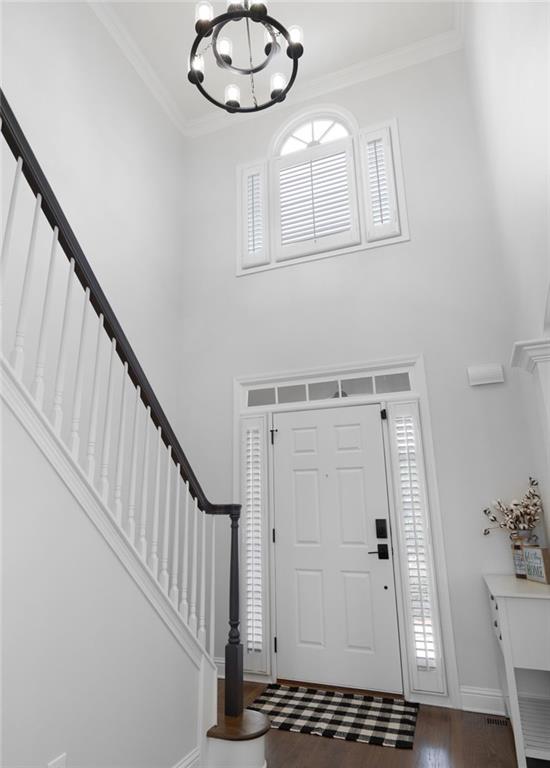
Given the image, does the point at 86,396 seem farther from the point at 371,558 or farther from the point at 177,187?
the point at 177,187

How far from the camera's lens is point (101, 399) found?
3551 mm

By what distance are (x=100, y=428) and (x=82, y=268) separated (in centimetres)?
184

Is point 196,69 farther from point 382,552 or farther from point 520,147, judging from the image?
point 382,552

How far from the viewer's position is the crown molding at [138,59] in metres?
4.18

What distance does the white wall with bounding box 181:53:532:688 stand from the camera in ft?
11.5

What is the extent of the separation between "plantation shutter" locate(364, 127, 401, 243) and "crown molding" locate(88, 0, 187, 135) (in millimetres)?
2142

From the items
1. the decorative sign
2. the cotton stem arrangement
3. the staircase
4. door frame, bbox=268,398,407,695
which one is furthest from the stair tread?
the cotton stem arrangement

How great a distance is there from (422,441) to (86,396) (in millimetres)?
2570

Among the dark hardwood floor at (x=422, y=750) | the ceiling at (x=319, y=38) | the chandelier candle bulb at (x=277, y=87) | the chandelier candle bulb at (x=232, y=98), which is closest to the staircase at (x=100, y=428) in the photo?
the dark hardwood floor at (x=422, y=750)

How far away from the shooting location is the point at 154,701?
2230mm

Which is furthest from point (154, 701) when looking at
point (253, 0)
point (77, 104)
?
point (77, 104)

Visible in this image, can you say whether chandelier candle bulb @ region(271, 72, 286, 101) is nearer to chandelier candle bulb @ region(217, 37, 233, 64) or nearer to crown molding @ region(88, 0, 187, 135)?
chandelier candle bulb @ region(217, 37, 233, 64)

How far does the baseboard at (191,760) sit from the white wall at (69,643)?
28mm

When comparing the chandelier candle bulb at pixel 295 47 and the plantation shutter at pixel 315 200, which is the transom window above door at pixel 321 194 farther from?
the chandelier candle bulb at pixel 295 47
